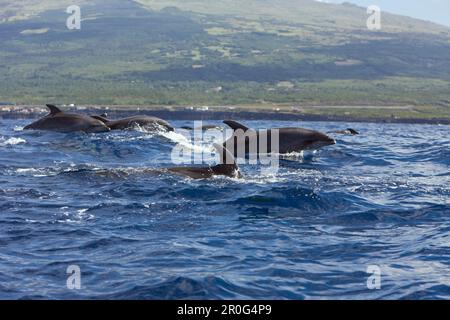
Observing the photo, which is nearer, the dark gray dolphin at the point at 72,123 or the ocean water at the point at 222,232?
the ocean water at the point at 222,232

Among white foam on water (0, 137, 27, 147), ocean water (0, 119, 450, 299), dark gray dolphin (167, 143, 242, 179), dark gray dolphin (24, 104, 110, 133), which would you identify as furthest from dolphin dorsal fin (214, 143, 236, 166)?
dark gray dolphin (24, 104, 110, 133)

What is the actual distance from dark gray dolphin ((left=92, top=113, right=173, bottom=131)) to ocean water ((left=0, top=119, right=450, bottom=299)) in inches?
349

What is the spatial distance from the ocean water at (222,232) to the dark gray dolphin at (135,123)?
887 centimetres

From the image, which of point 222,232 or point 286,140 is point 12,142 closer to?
point 286,140

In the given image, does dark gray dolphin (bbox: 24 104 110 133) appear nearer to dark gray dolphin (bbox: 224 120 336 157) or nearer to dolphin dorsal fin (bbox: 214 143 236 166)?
dark gray dolphin (bbox: 224 120 336 157)

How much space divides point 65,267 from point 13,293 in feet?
5.05

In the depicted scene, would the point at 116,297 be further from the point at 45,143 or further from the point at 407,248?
the point at 45,143

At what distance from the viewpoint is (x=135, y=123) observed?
1444 inches

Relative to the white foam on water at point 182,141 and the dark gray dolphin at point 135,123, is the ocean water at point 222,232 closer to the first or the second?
the white foam on water at point 182,141

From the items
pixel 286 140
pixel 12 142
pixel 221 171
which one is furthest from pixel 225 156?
pixel 12 142

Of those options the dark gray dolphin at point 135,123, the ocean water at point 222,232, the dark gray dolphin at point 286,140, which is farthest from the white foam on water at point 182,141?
the ocean water at point 222,232

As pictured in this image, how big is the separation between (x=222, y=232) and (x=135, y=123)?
21024 millimetres

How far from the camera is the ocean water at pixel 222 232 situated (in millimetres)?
12656
